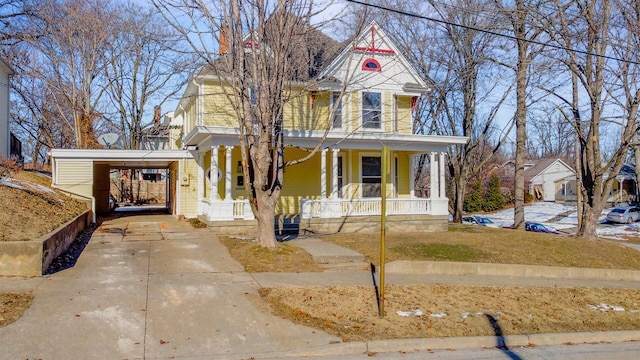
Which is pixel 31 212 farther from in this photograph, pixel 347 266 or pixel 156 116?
pixel 156 116

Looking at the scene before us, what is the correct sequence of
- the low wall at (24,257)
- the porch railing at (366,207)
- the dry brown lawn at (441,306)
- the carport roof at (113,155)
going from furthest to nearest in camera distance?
1. the carport roof at (113,155)
2. the porch railing at (366,207)
3. the low wall at (24,257)
4. the dry brown lawn at (441,306)

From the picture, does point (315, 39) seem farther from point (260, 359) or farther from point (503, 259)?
point (260, 359)

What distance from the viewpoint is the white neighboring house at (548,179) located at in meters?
59.8

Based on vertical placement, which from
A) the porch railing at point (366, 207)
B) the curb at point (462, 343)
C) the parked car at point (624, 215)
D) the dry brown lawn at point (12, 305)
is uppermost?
the porch railing at point (366, 207)

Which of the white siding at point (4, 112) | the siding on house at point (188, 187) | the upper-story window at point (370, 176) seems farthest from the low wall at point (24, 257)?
the white siding at point (4, 112)

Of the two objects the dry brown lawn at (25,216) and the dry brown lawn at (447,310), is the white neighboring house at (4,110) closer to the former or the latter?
the dry brown lawn at (25,216)

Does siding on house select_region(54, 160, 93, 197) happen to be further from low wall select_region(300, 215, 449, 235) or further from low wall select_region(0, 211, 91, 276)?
low wall select_region(0, 211, 91, 276)

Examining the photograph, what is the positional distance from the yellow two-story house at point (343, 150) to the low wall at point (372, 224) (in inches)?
1.5

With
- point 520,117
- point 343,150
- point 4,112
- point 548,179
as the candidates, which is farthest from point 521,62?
point 548,179

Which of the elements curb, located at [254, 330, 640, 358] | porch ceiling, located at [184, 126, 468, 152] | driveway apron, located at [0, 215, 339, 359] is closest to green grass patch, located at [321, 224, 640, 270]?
porch ceiling, located at [184, 126, 468, 152]

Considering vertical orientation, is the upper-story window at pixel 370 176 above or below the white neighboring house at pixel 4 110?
below

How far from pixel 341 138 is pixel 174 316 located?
11395 millimetres

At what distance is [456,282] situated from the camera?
1055 centimetres

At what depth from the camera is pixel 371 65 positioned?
66.5ft
